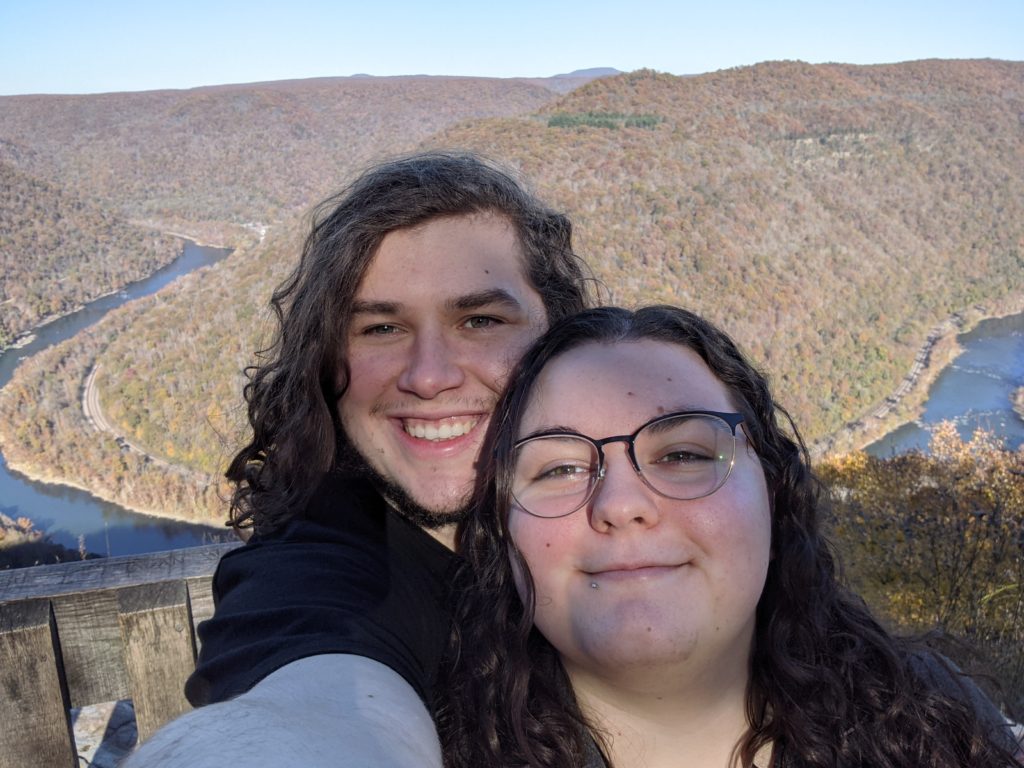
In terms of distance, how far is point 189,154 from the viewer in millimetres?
58375

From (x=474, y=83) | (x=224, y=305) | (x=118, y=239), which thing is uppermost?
(x=474, y=83)

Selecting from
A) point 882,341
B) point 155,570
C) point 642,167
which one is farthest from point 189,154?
point 155,570

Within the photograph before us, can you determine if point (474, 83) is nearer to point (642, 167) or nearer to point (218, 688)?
point (642, 167)

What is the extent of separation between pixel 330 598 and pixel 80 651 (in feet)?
1.90

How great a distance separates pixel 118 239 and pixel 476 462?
50728 mm

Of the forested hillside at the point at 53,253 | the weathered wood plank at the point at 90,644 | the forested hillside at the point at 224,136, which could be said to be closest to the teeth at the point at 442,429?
the weathered wood plank at the point at 90,644

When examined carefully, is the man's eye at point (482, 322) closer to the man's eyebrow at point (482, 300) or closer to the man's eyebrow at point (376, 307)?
the man's eyebrow at point (482, 300)

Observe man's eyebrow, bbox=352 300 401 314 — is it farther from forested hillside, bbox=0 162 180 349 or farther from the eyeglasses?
forested hillside, bbox=0 162 180 349

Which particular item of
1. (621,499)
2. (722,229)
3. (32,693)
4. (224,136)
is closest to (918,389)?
(722,229)

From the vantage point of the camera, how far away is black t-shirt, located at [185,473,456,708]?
100cm

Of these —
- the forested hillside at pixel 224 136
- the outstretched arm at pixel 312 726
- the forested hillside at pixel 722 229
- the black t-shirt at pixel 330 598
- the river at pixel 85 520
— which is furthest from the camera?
the forested hillside at pixel 224 136

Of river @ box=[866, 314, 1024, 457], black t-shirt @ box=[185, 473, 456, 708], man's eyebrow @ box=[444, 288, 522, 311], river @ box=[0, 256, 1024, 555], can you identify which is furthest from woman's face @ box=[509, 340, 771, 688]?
river @ box=[866, 314, 1024, 457]

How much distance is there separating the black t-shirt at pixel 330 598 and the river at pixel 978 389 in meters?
34.7

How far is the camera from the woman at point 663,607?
107 cm
